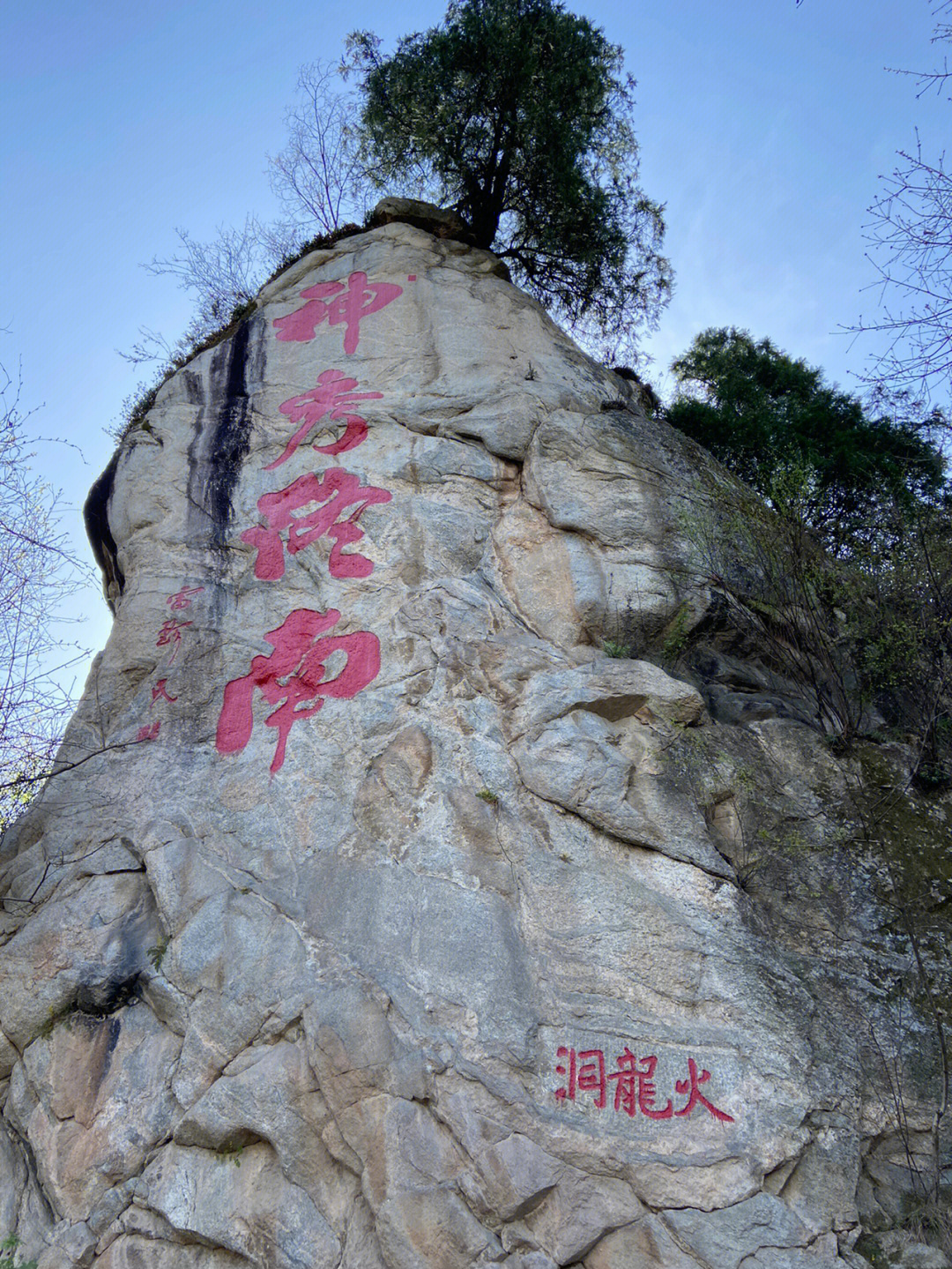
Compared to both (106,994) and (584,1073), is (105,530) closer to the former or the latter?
(106,994)

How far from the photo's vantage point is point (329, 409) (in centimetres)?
648

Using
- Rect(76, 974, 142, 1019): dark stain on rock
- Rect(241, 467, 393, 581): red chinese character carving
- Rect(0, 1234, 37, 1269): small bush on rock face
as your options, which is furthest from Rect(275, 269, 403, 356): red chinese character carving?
Rect(0, 1234, 37, 1269): small bush on rock face

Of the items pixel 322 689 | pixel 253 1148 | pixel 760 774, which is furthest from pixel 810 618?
pixel 253 1148

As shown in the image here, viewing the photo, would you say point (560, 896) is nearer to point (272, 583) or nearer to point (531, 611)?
point (531, 611)

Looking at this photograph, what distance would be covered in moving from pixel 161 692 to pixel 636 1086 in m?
3.19

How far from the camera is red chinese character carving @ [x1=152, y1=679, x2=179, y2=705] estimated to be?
17.7ft

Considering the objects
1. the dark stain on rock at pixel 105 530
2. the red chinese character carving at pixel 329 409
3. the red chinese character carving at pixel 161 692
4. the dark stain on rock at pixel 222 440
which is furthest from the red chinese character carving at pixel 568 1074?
the dark stain on rock at pixel 105 530

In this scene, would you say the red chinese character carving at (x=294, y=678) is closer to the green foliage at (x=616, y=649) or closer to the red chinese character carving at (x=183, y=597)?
the red chinese character carving at (x=183, y=597)

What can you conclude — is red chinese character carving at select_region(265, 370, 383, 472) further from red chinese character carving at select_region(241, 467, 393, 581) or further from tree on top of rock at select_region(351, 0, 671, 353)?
tree on top of rock at select_region(351, 0, 671, 353)

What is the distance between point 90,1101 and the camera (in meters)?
4.18

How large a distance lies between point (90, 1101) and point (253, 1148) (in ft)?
2.62

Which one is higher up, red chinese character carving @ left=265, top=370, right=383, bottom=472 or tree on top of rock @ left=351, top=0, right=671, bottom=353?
tree on top of rock @ left=351, top=0, right=671, bottom=353

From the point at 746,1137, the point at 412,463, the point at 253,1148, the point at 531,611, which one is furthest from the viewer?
the point at 412,463
